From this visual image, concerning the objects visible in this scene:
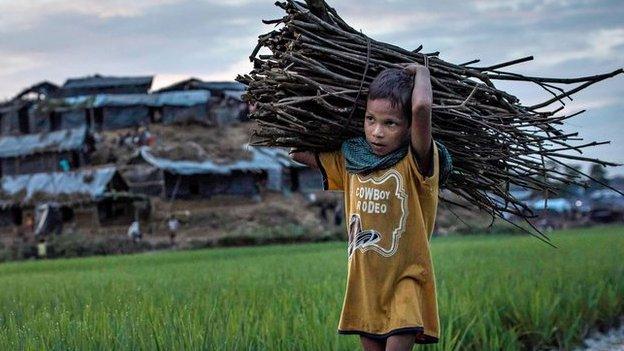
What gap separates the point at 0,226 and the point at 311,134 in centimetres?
3659

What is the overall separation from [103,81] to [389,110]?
43.7 metres

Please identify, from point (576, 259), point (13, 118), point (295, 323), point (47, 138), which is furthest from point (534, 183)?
point (13, 118)

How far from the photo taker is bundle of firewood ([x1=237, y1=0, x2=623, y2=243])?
2.94 meters

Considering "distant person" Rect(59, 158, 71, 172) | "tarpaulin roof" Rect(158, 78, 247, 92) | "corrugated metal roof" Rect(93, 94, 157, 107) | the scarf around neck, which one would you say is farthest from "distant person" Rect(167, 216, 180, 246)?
the scarf around neck

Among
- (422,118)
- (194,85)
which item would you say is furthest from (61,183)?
(422,118)

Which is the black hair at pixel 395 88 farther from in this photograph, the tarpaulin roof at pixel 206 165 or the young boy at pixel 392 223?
the tarpaulin roof at pixel 206 165

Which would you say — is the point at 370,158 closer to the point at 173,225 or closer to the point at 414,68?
the point at 414,68

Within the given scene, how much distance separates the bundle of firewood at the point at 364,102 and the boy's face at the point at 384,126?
98 millimetres

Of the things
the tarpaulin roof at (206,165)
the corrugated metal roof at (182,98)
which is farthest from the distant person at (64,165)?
the corrugated metal roof at (182,98)

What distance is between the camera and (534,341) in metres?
5.35

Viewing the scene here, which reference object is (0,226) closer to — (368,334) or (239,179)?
(239,179)

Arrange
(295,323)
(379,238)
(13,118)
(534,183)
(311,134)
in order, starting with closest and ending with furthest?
(379,238) < (311,134) < (534,183) < (295,323) < (13,118)

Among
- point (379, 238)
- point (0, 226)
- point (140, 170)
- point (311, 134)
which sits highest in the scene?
point (311, 134)

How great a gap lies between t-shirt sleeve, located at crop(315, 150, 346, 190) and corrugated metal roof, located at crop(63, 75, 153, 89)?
139 ft
